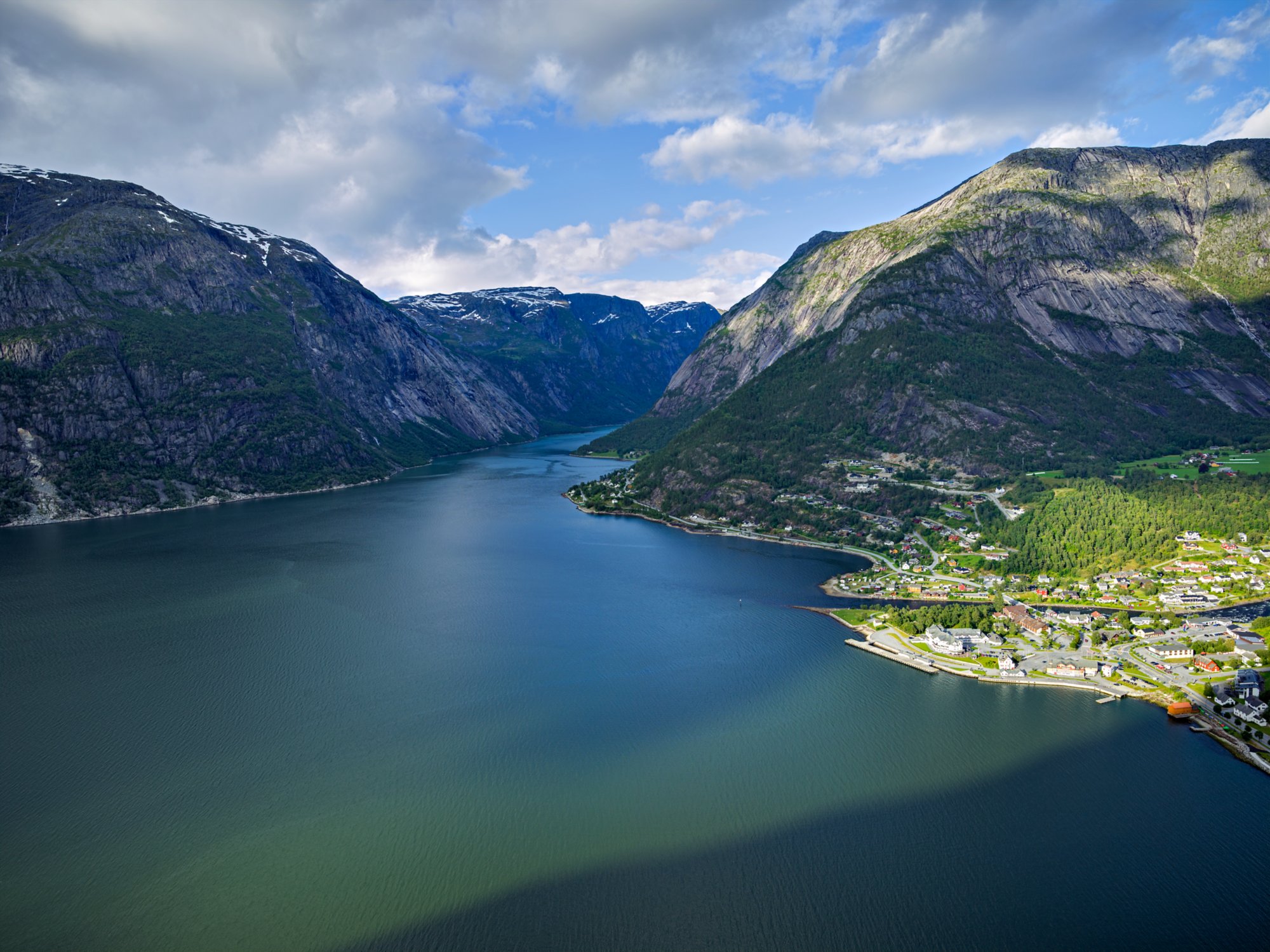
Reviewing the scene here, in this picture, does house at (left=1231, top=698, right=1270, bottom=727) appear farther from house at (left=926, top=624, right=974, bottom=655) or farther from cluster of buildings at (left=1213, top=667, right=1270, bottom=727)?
house at (left=926, top=624, right=974, bottom=655)

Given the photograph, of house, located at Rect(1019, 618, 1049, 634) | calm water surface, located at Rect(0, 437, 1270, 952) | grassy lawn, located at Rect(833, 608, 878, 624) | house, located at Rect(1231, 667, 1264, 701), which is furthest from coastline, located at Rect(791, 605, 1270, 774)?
house, located at Rect(1019, 618, 1049, 634)

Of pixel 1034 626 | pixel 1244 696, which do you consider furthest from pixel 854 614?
pixel 1244 696

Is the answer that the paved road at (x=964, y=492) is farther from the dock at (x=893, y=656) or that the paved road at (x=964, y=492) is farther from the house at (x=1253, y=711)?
the house at (x=1253, y=711)

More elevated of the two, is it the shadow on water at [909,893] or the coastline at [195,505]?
the coastline at [195,505]

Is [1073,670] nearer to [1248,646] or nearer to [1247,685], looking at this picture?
[1247,685]

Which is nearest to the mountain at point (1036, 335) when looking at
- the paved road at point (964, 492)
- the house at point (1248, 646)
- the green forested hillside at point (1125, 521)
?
the paved road at point (964, 492)

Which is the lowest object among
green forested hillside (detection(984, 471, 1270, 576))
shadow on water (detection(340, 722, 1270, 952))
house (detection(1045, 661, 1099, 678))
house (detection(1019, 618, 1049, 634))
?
shadow on water (detection(340, 722, 1270, 952))
